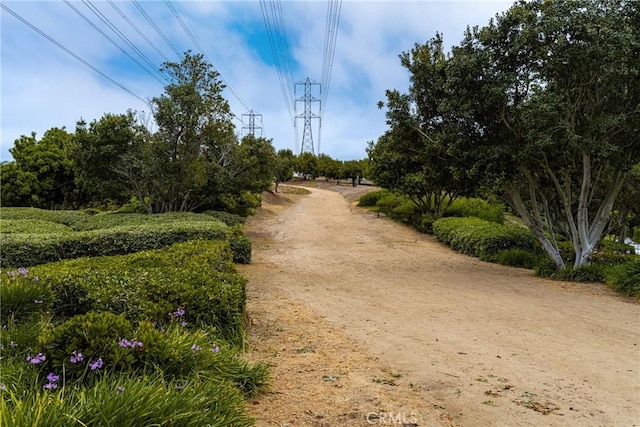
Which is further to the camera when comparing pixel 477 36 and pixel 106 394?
pixel 477 36

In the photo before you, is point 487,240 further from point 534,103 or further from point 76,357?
point 76,357

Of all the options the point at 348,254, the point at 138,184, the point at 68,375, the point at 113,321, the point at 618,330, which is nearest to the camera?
the point at 68,375

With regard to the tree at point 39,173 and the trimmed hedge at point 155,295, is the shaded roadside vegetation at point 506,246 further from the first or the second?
the tree at point 39,173

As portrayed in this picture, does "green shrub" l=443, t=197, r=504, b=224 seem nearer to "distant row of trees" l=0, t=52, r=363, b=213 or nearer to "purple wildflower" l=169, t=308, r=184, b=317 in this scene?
"distant row of trees" l=0, t=52, r=363, b=213

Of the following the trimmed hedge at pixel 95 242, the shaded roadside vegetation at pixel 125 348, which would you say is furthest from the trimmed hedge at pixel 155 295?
the trimmed hedge at pixel 95 242

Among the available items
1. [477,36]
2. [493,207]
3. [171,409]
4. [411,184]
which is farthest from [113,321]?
[493,207]

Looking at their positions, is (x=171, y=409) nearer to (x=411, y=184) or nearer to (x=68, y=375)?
(x=68, y=375)

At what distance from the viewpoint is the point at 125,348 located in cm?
288

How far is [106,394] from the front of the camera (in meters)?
2.42

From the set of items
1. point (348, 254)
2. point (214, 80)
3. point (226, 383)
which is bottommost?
point (348, 254)

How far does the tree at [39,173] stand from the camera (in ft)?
90.4

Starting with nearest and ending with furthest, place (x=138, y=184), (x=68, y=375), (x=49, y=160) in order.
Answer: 1. (x=68, y=375)
2. (x=138, y=184)
3. (x=49, y=160)

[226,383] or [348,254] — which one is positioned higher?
[226,383]

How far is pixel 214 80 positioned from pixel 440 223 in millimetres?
10873
